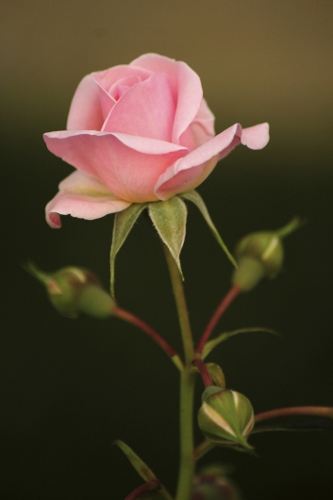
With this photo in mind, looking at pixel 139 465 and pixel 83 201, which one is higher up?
pixel 83 201

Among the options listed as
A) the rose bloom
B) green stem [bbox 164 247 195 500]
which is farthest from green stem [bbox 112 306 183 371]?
the rose bloom

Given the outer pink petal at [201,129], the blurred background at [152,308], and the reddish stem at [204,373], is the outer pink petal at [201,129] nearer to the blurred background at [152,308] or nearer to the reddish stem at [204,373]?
the reddish stem at [204,373]

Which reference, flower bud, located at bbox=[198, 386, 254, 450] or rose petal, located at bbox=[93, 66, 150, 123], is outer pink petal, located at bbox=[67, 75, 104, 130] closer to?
rose petal, located at bbox=[93, 66, 150, 123]

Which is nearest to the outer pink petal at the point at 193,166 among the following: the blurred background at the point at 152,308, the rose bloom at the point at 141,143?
the rose bloom at the point at 141,143

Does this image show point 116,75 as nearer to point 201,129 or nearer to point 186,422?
point 201,129

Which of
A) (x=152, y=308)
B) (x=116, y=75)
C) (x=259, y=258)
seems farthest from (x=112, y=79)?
(x=152, y=308)
